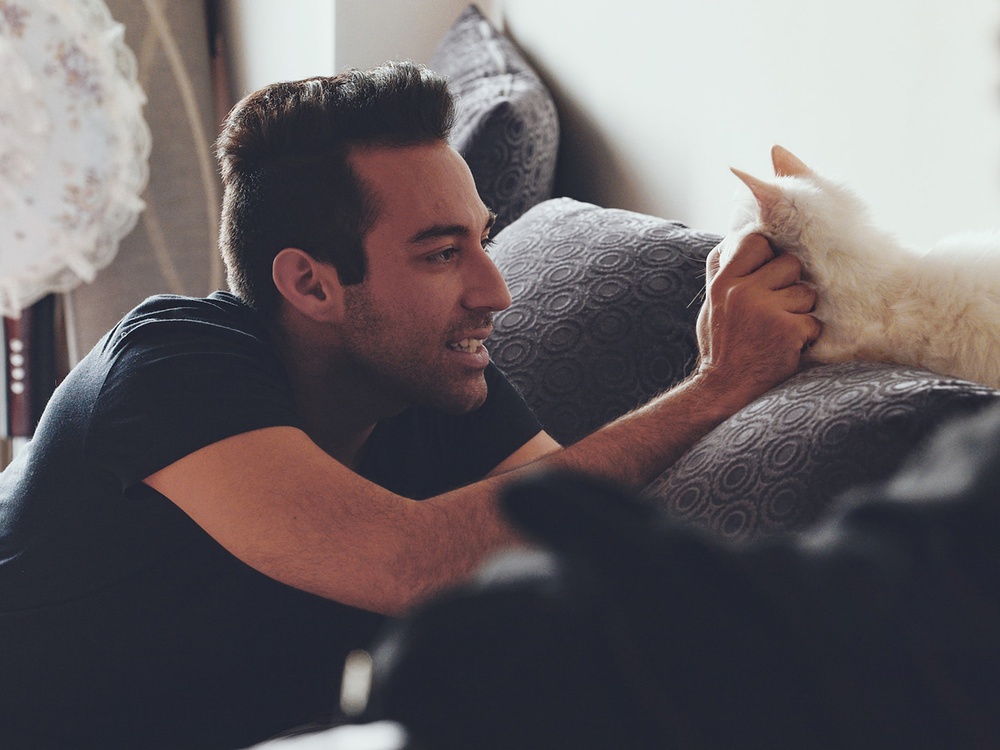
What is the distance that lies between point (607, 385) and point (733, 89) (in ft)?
1.64

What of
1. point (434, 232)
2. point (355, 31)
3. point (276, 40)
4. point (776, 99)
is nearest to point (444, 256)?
point (434, 232)

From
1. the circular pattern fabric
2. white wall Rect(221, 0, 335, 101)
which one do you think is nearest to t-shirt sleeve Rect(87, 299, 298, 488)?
white wall Rect(221, 0, 335, 101)

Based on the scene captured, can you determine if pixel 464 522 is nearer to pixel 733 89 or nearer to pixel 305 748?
pixel 305 748

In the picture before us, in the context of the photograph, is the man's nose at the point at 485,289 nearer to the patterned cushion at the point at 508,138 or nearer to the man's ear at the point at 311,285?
the man's ear at the point at 311,285

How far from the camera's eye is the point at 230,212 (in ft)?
3.92

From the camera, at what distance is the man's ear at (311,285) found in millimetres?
1121

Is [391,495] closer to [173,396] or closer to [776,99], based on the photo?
[173,396]

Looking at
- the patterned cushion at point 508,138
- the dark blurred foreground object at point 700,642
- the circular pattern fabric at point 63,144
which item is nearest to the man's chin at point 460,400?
the patterned cushion at point 508,138

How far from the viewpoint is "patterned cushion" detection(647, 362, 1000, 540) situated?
2.03 feet

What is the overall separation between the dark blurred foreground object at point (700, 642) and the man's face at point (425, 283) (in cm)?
83

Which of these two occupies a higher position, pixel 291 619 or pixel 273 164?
pixel 273 164

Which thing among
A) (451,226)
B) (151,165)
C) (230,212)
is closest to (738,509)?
(451,226)

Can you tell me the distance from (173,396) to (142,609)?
0.23 metres

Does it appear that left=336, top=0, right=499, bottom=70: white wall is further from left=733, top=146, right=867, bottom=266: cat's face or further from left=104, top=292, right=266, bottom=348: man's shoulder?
left=733, top=146, right=867, bottom=266: cat's face
